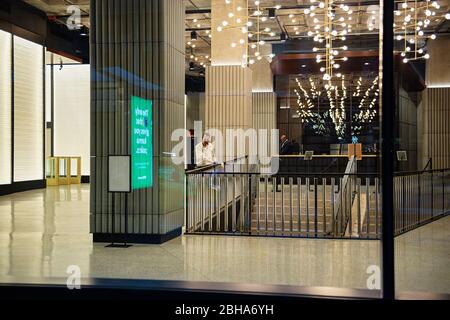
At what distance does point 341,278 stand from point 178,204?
3389 millimetres

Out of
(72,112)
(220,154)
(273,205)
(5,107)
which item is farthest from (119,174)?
(72,112)

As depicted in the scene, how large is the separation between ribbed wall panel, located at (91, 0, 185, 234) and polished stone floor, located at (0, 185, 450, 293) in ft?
1.86

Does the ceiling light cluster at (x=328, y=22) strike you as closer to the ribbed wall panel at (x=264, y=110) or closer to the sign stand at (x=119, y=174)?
the ribbed wall panel at (x=264, y=110)

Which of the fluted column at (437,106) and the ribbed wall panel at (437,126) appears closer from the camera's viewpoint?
the fluted column at (437,106)

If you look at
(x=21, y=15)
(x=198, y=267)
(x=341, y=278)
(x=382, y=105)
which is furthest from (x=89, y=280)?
(x=21, y=15)

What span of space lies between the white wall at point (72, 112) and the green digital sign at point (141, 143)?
1304 cm

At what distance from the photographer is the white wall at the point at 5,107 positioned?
572 inches

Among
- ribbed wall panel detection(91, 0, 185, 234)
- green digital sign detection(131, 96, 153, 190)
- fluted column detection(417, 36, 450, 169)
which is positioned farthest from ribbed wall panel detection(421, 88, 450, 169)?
green digital sign detection(131, 96, 153, 190)

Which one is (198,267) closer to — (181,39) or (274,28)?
(181,39)

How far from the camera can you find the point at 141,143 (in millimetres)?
7184

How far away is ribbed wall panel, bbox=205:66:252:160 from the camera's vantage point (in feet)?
44.1

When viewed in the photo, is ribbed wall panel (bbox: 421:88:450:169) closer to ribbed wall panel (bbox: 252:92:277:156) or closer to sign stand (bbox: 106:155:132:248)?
ribbed wall panel (bbox: 252:92:277:156)

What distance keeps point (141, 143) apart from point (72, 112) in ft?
45.1

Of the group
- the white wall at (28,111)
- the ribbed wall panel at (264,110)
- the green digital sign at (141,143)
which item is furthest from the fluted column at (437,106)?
the green digital sign at (141,143)
